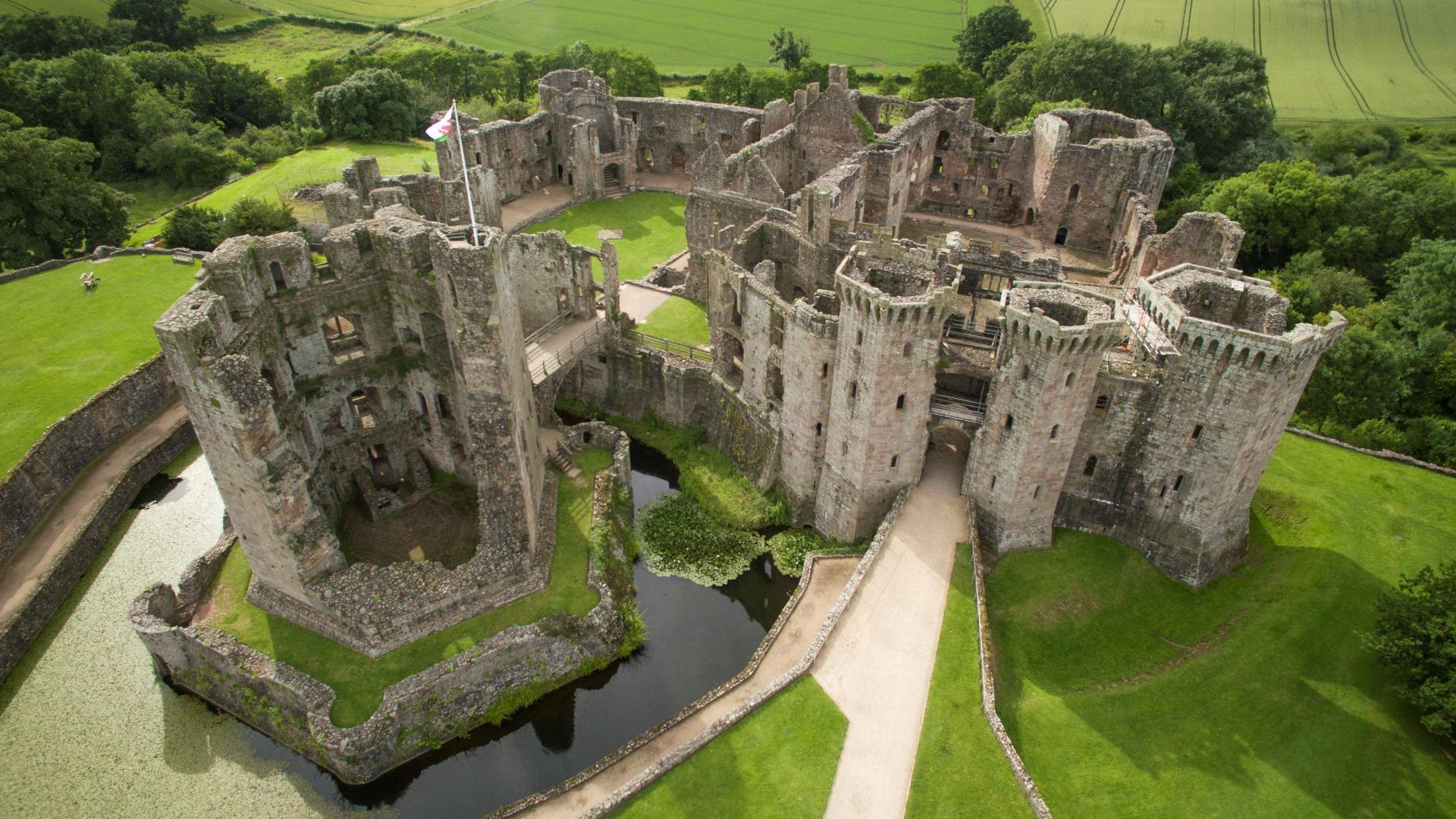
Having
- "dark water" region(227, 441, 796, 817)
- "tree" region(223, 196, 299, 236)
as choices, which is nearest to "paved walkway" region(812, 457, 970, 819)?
"dark water" region(227, 441, 796, 817)

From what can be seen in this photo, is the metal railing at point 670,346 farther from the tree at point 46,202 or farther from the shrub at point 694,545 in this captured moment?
the tree at point 46,202

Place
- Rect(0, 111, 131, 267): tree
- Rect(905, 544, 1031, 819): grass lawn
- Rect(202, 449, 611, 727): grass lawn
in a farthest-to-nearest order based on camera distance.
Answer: Rect(0, 111, 131, 267): tree, Rect(202, 449, 611, 727): grass lawn, Rect(905, 544, 1031, 819): grass lawn

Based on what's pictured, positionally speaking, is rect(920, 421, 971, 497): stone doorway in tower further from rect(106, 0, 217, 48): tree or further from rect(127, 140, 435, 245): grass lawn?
rect(106, 0, 217, 48): tree

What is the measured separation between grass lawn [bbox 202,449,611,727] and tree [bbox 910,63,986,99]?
54.6 metres

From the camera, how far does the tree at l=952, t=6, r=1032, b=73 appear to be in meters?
81.8

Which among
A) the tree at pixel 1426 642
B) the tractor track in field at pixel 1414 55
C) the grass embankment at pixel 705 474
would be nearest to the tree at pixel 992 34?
the tractor track in field at pixel 1414 55

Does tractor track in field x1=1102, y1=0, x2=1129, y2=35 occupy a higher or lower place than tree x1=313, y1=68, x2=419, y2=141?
higher

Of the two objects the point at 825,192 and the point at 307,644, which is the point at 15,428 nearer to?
the point at 307,644

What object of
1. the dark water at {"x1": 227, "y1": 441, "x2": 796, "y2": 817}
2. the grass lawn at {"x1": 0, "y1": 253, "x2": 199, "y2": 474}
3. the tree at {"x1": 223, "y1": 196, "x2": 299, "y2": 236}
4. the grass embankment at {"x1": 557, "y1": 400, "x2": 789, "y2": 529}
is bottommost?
the dark water at {"x1": 227, "y1": 441, "x2": 796, "y2": 817}

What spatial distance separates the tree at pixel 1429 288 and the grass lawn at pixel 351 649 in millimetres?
47443

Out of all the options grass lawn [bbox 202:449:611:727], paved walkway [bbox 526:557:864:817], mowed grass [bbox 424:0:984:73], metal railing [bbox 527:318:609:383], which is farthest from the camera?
mowed grass [bbox 424:0:984:73]

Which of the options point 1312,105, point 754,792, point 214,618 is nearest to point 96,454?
point 214,618

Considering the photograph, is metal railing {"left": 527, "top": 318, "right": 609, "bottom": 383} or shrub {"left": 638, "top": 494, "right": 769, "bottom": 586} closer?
shrub {"left": 638, "top": 494, "right": 769, "bottom": 586}

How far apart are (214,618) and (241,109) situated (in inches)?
2670
